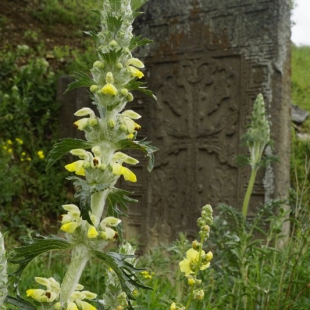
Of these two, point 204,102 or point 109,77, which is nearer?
point 109,77

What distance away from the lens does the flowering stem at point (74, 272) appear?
1.02 meters

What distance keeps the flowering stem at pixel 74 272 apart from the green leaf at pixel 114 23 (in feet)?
1.44

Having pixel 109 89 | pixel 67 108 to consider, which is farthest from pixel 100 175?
pixel 67 108

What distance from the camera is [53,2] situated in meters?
8.53

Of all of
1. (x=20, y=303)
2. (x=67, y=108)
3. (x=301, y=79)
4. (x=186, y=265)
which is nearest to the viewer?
(x=20, y=303)

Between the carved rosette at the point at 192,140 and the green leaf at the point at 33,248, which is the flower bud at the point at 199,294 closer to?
the green leaf at the point at 33,248

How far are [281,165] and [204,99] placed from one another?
38.9 inches

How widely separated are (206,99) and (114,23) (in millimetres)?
4068

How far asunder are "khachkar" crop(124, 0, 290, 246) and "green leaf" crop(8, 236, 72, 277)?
370cm

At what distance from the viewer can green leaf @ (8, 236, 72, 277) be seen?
39.7 inches

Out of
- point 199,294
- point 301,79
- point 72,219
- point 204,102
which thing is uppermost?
point 301,79

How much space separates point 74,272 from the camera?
1038 mm

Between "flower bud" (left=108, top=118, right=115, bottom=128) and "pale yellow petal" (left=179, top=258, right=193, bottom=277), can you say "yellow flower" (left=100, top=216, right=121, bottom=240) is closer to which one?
"flower bud" (left=108, top=118, right=115, bottom=128)

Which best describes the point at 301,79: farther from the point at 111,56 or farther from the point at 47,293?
the point at 47,293
